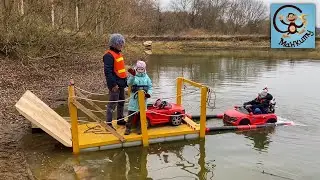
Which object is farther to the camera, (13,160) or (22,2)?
(22,2)

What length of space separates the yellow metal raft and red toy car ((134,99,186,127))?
16 centimetres

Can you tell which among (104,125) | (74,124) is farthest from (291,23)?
(74,124)

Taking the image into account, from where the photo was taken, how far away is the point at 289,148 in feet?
30.7

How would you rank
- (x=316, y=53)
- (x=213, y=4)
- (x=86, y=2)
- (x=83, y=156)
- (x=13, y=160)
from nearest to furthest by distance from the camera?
1. (x=13, y=160)
2. (x=83, y=156)
3. (x=86, y=2)
4. (x=316, y=53)
5. (x=213, y=4)

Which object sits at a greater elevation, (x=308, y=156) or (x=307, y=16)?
(x=307, y=16)

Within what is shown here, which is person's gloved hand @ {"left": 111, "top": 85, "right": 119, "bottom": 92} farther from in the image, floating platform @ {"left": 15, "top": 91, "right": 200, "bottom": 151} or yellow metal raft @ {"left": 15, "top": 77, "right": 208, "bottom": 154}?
floating platform @ {"left": 15, "top": 91, "right": 200, "bottom": 151}

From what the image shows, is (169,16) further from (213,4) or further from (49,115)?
(49,115)

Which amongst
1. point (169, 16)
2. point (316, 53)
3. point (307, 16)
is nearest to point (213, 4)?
point (169, 16)

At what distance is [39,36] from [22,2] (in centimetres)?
162

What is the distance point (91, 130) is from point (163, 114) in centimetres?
181

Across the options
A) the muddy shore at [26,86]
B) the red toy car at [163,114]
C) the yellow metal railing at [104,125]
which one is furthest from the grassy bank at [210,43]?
the yellow metal railing at [104,125]

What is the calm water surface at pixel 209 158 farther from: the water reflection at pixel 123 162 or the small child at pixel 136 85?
the small child at pixel 136 85

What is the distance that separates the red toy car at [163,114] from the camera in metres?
9.77

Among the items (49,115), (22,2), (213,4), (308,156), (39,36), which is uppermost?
(213,4)
